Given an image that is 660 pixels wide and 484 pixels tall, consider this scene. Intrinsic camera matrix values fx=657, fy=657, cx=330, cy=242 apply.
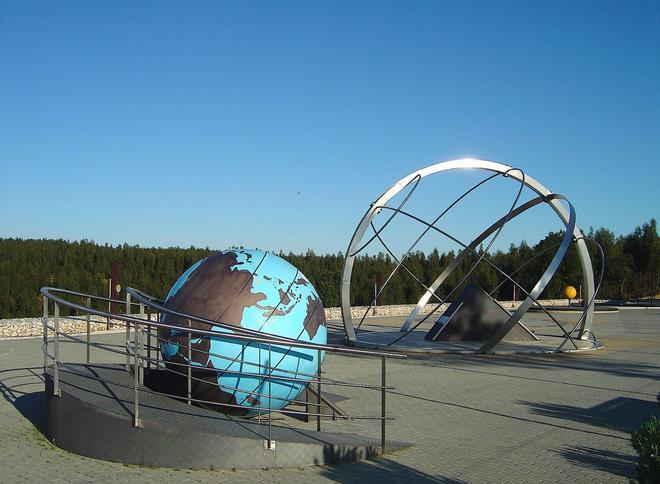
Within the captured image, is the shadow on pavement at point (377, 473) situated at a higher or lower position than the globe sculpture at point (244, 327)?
lower

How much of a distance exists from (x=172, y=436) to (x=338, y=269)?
32.0 meters

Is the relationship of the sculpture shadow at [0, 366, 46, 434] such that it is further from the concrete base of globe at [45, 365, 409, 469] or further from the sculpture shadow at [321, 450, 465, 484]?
the sculpture shadow at [321, 450, 465, 484]

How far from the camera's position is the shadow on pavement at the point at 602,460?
21.5ft

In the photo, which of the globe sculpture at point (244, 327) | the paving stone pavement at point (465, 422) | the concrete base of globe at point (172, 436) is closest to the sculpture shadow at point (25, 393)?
the paving stone pavement at point (465, 422)

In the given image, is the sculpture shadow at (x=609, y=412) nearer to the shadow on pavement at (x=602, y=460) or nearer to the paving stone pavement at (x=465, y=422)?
the paving stone pavement at (x=465, y=422)

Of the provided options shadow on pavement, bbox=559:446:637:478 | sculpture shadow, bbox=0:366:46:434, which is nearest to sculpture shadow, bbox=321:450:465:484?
shadow on pavement, bbox=559:446:637:478

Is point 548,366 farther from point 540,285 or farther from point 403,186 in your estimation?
point 403,186

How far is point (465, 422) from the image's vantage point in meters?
8.69

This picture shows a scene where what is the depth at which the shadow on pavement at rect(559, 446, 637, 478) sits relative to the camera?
6.54m

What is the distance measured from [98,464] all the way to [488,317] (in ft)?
46.6

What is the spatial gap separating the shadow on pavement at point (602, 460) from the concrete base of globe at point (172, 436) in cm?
191

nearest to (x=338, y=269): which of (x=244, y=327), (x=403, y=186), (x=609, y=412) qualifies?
(x=403, y=186)

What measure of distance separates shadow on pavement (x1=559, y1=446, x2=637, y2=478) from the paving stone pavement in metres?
0.02

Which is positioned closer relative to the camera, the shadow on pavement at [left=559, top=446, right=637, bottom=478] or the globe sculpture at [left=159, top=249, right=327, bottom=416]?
the shadow on pavement at [left=559, top=446, right=637, bottom=478]
